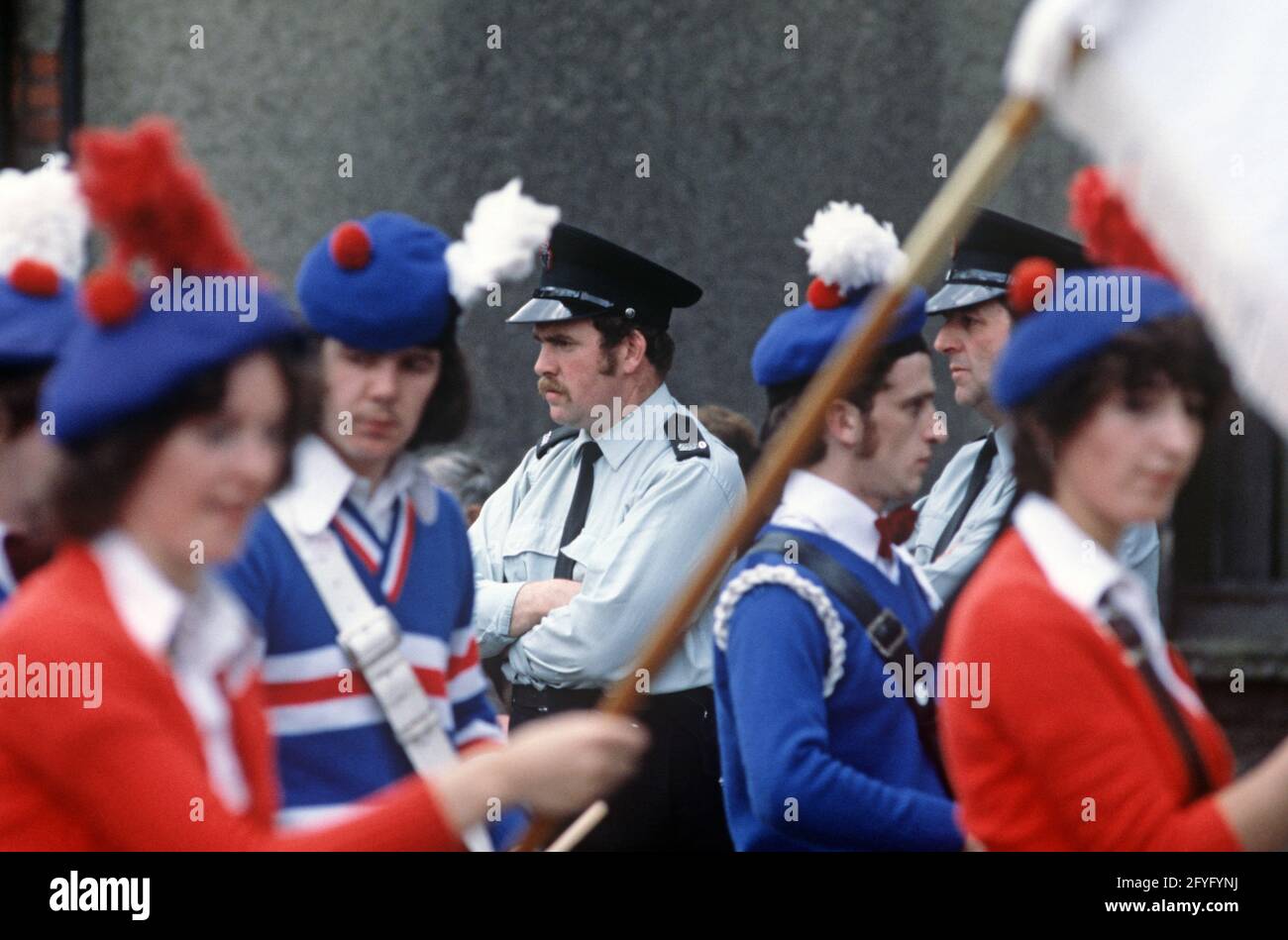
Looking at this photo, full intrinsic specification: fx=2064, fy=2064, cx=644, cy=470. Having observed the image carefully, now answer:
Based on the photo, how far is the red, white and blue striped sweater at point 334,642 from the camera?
280 cm

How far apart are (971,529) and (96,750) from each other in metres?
2.55

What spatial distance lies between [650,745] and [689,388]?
225 centimetres

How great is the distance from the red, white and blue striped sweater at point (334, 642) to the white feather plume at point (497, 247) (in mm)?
302

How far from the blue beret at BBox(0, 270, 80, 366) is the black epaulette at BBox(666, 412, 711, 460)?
75.1 inches

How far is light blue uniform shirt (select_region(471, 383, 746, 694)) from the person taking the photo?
14.6ft

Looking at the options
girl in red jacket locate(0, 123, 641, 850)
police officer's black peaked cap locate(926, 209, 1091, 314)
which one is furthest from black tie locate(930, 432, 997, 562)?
girl in red jacket locate(0, 123, 641, 850)

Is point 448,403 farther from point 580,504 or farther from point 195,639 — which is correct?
point 580,504

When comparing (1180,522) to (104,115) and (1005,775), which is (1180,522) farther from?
(1005,775)

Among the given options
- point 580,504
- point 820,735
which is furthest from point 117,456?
point 580,504

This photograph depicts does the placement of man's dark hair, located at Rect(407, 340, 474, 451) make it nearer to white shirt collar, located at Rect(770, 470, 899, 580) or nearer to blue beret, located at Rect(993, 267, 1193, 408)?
white shirt collar, located at Rect(770, 470, 899, 580)

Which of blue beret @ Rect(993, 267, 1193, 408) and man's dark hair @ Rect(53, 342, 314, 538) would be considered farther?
blue beret @ Rect(993, 267, 1193, 408)

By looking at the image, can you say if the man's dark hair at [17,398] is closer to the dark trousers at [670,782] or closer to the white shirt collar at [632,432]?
the dark trousers at [670,782]

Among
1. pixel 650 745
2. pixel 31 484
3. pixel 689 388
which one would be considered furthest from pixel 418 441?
pixel 689 388

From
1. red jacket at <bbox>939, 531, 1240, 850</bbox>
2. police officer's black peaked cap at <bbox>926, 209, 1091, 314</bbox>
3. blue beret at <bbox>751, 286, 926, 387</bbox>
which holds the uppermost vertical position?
police officer's black peaked cap at <bbox>926, 209, 1091, 314</bbox>
